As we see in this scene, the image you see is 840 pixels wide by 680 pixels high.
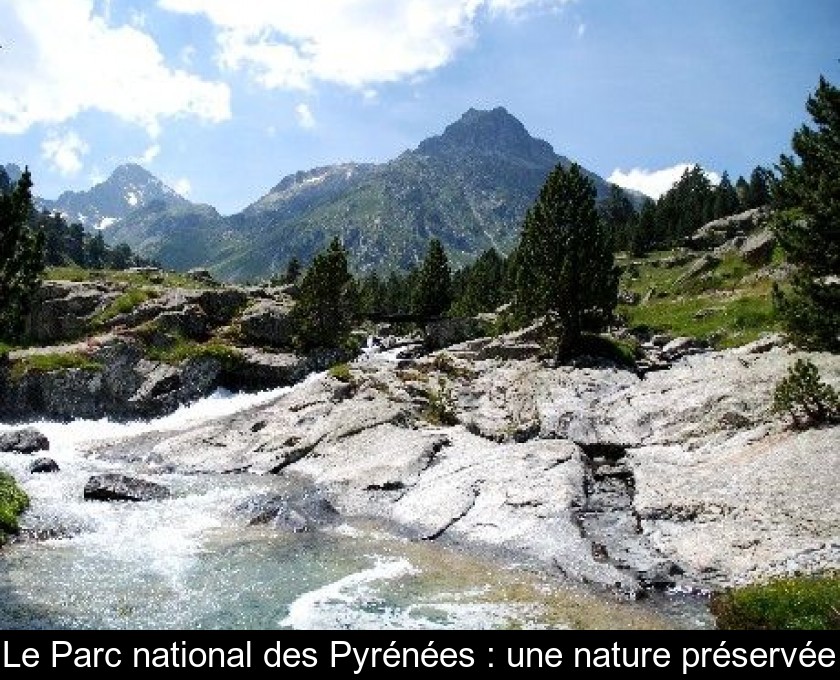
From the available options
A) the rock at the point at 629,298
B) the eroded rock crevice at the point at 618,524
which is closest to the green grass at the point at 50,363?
the eroded rock crevice at the point at 618,524

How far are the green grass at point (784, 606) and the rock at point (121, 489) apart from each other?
29.5m

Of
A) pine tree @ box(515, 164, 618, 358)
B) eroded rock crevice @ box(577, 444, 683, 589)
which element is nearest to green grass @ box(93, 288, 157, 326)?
pine tree @ box(515, 164, 618, 358)

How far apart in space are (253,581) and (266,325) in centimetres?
6033

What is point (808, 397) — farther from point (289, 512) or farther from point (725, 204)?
point (725, 204)

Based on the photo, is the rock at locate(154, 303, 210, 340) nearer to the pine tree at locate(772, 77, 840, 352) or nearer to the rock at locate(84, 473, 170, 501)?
the rock at locate(84, 473, 170, 501)

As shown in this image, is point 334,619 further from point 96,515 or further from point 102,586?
point 96,515

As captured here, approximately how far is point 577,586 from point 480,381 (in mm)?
35949

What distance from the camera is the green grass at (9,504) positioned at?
101ft

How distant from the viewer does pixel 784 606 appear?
66.7 feet

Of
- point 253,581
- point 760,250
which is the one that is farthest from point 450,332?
point 253,581

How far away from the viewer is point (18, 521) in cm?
3278

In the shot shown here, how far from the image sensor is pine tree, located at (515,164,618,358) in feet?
221

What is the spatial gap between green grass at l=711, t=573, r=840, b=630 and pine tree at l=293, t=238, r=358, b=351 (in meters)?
67.4
